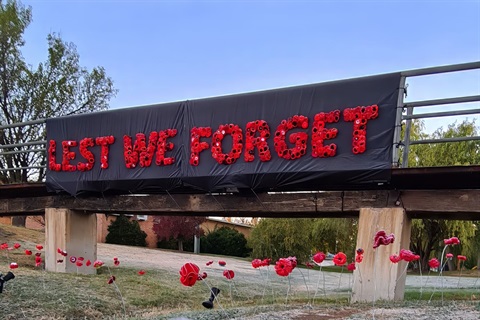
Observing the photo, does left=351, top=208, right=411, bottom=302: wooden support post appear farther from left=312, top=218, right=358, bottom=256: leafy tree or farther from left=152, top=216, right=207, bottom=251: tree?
left=152, top=216, right=207, bottom=251: tree

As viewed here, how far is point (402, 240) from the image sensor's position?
21.4 ft

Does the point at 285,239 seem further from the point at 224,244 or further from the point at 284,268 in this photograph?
the point at 284,268

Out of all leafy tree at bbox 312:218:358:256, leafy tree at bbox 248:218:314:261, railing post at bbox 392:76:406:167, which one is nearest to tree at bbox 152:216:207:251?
leafy tree at bbox 248:218:314:261

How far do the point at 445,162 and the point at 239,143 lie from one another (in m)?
13.3

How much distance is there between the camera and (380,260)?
661 centimetres

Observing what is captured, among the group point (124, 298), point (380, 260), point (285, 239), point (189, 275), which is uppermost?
point (189, 275)

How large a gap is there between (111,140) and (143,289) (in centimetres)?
295

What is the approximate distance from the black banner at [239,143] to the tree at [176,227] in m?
21.9

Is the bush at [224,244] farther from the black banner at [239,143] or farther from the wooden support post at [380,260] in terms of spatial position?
the wooden support post at [380,260]

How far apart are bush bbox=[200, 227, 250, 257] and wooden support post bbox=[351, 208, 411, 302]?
88.0 ft

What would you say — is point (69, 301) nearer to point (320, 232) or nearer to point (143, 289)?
point (143, 289)

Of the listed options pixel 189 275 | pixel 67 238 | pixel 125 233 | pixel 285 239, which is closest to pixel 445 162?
pixel 285 239

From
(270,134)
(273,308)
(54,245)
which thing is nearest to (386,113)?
(270,134)

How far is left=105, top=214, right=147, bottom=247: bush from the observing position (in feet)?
97.7
